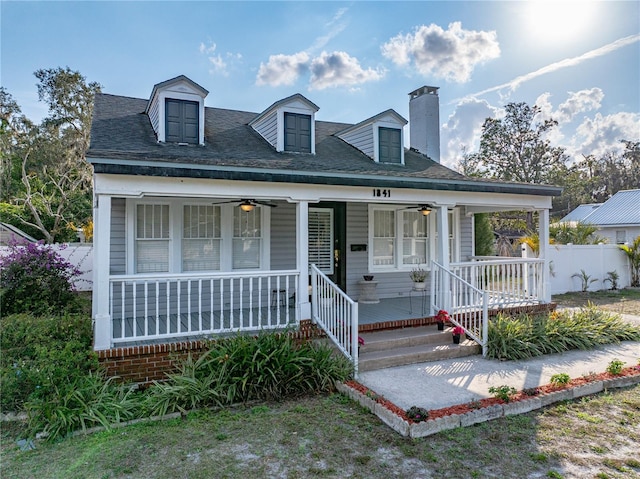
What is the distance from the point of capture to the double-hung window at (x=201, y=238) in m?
7.63

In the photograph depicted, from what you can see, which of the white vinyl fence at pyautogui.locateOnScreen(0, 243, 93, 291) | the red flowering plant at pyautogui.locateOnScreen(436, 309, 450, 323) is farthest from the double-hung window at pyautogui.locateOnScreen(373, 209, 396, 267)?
the white vinyl fence at pyautogui.locateOnScreen(0, 243, 93, 291)

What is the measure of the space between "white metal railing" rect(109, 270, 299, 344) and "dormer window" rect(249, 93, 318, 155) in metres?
3.00

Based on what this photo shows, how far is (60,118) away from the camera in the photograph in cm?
2141

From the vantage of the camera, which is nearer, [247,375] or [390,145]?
[247,375]

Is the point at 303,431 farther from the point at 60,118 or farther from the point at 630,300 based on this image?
the point at 60,118

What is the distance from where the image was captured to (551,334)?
686 cm

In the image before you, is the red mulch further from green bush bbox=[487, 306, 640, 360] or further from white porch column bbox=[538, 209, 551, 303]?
white porch column bbox=[538, 209, 551, 303]

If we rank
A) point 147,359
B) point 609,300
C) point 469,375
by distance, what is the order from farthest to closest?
point 609,300
point 469,375
point 147,359

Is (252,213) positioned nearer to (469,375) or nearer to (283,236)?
(283,236)

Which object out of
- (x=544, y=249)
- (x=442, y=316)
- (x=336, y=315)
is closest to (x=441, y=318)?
(x=442, y=316)

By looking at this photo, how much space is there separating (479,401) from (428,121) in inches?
356

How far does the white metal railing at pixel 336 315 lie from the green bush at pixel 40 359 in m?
3.16

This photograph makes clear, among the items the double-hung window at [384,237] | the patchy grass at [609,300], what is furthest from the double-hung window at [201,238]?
the patchy grass at [609,300]

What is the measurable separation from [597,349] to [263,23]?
9.91 meters
